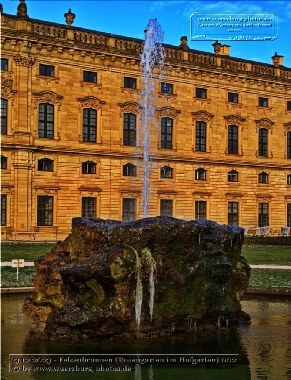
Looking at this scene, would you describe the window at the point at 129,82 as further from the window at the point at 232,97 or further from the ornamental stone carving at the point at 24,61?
the window at the point at 232,97

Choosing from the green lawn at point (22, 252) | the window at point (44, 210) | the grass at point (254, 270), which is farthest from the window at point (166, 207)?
the green lawn at point (22, 252)

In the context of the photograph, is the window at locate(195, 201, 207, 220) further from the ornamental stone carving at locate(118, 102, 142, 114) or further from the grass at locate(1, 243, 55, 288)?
the grass at locate(1, 243, 55, 288)

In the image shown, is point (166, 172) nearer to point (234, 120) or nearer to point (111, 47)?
point (234, 120)

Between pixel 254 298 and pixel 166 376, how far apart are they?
7659 mm

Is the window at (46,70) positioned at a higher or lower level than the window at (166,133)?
higher

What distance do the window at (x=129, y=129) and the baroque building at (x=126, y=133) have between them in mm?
71

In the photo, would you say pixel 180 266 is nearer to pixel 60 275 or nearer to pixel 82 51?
pixel 60 275

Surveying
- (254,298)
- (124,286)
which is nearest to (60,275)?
(124,286)

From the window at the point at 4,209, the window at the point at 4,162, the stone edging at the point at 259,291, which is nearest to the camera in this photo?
the stone edging at the point at 259,291

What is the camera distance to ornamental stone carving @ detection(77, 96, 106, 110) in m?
39.9

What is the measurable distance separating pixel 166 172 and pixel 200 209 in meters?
4.11

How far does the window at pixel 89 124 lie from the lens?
1582 inches

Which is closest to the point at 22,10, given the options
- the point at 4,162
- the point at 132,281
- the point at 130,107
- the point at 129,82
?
the point at 129,82

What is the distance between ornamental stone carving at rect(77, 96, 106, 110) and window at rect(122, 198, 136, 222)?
22.0ft
